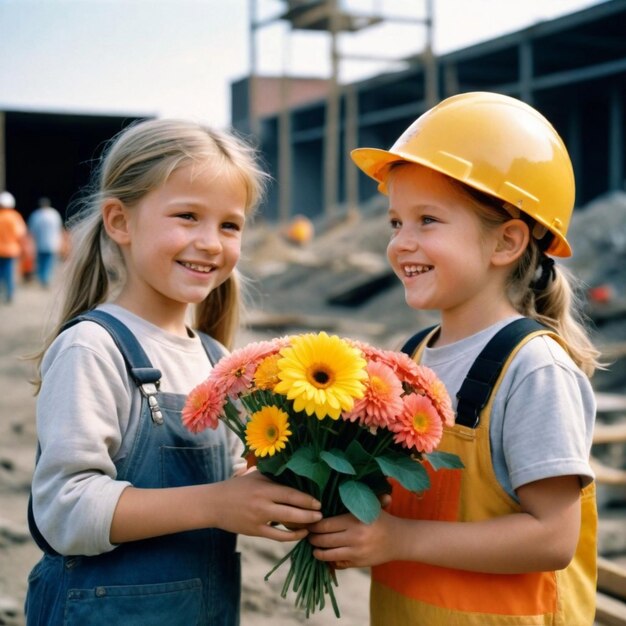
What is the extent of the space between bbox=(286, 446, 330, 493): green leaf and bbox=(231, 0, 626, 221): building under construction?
23486mm

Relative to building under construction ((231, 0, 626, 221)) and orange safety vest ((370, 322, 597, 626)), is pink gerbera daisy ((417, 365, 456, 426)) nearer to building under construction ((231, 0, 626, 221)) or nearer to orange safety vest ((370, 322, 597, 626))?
orange safety vest ((370, 322, 597, 626))

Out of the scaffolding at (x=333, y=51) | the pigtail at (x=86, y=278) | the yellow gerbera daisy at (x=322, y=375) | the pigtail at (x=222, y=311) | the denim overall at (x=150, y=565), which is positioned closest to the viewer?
the yellow gerbera daisy at (x=322, y=375)

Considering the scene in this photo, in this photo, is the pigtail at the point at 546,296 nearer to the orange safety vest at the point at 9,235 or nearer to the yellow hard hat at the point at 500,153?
the yellow hard hat at the point at 500,153

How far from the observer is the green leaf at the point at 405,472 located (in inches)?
73.4

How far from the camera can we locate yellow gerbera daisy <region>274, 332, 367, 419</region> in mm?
1777

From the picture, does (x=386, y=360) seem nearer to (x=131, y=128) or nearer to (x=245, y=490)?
(x=245, y=490)

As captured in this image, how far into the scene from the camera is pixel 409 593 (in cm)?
213

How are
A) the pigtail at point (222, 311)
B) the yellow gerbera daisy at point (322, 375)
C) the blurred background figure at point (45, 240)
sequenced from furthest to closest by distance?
the blurred background figure at point (45, 240), the pigtail at point (222, 311), the yellow gerbera daisy at point (322, 375)

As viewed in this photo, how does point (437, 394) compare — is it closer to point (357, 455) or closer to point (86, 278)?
point (357, 455)

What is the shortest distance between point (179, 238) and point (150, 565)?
0.81 meters

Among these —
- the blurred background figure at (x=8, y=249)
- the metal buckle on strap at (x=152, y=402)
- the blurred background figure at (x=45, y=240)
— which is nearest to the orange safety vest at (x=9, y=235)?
the blurred background figure at (x=8, y=249)

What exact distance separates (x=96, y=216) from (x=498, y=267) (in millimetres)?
1119

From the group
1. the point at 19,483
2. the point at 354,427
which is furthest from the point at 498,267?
the point at 19,483

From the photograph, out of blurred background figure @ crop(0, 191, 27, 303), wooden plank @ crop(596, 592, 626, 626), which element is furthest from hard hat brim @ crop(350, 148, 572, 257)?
blurred background figure @ crop(0, 191, 27, 303)
